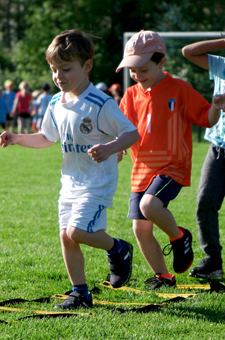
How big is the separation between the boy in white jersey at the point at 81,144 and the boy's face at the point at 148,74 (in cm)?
56

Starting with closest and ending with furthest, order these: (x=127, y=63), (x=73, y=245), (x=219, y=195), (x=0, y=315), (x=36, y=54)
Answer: (x=0, y=315) → (x=73, y=245) → (x=127, y=63) → (x=219, y=195) → (x=36, y=54)

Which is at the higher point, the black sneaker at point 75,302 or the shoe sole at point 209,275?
the black sneaker at point 75,302

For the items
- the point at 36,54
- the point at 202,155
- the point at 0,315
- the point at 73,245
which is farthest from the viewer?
the point at 36,54

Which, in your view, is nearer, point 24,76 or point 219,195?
point 219,195

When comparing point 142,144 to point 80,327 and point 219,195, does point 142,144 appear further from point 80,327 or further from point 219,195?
point 80,327

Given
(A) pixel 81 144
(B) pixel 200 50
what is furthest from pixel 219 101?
(A) pixel 81 144

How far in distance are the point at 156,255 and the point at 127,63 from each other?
158 cm

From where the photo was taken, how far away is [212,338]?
298 cm

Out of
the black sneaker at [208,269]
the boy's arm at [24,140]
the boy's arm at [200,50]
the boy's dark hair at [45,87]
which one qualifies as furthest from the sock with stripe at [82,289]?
the boy's dark hair at [45,87]

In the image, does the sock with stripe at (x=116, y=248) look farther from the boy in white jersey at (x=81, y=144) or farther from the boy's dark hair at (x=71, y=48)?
the boy's dark hair at (x=71, y=48)

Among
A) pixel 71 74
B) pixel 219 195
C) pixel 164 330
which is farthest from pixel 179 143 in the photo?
pixel 164 330

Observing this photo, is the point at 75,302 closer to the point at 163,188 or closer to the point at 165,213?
the point at 165,213

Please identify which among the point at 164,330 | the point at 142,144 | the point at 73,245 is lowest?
the point at 164,330

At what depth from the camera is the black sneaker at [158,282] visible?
13.2 ft
